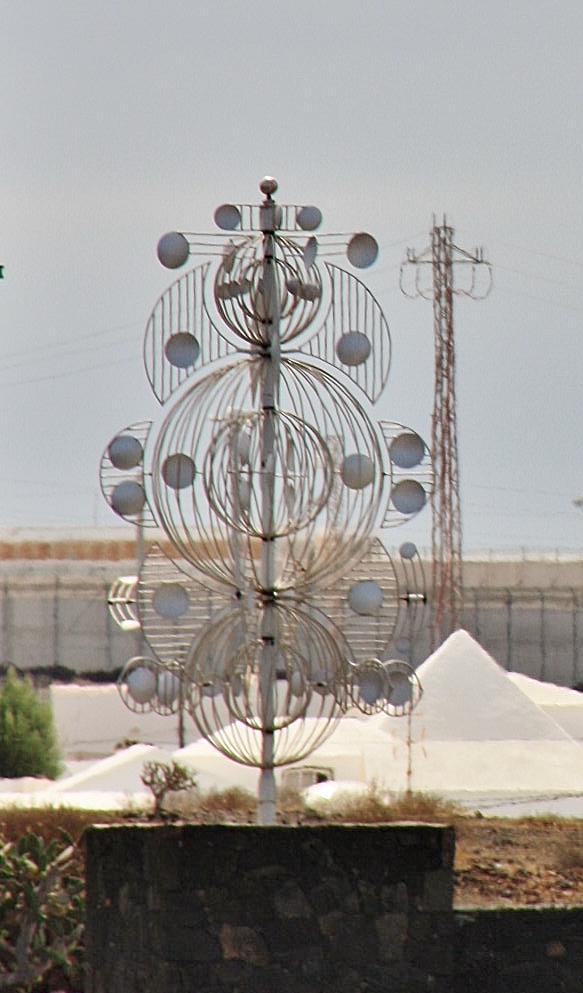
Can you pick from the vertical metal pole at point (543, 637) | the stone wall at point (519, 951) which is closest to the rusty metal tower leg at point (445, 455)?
the vertical metal pole at point (543, 637)

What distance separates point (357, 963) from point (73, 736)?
152 ft

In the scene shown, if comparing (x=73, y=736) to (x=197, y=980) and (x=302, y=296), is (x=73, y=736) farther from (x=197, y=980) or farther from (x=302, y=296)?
(x=197, y=980)

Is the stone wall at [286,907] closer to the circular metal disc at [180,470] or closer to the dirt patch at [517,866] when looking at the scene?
the dirt patch at [517,866]

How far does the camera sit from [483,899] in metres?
15.3

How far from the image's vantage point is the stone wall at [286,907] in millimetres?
13492

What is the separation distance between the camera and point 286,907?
44.4 feet

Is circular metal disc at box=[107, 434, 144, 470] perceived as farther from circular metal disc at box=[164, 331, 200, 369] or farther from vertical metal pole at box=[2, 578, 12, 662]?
vertical metal pole at box=[2, 578, 12, 662]

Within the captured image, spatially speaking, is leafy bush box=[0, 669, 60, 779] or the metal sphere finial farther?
leafy bush box=[0, 669, 60, 779]

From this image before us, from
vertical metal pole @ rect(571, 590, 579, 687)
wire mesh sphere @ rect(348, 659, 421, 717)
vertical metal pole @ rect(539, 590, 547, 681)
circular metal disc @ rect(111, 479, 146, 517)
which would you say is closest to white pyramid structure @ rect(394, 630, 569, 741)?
wire mesh sphere @ rect(348, 659, 421, 717)

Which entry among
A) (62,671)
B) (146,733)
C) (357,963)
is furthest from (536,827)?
(62,671)

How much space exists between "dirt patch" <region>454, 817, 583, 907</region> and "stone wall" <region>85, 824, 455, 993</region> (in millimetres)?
1107

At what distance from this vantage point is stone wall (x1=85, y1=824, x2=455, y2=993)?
13.5 m

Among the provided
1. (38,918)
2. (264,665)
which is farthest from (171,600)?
(38,918)

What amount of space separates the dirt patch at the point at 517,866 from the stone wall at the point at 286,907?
3.63 feet
